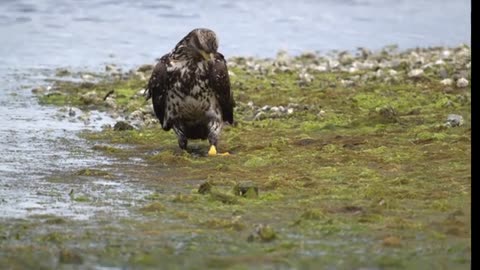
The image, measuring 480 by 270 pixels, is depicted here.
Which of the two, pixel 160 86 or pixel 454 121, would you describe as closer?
pixel 160 86

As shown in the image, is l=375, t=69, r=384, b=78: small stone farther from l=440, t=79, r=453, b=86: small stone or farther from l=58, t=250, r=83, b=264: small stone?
l=58, t=250, r=83, b=264: small stone

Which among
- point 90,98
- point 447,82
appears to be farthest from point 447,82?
point 90,98

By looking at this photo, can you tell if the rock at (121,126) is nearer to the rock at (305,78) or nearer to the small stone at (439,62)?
the rock at (305,78)

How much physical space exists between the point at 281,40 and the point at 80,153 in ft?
39.4

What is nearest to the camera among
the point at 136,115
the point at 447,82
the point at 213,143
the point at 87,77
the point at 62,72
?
the point at 213,143

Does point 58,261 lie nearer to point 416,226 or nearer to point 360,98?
point 416,226

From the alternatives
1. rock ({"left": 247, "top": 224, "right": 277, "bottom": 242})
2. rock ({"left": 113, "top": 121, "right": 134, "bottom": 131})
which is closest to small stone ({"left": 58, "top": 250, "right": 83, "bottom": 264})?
rock ({"left": 247, "top": 224, "right": 277, "bottom": 242})

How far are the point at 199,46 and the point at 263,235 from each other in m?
4.19

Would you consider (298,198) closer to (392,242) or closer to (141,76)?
(392,242)

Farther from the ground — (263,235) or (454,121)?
(263,235)

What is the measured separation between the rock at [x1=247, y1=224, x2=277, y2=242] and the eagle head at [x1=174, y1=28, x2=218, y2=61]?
4.08m

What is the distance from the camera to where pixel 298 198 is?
9562 millimetres

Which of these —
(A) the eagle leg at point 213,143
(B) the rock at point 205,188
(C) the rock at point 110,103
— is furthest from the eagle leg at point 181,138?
(C) the rock at point 110,103

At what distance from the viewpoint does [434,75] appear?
56.3ft
